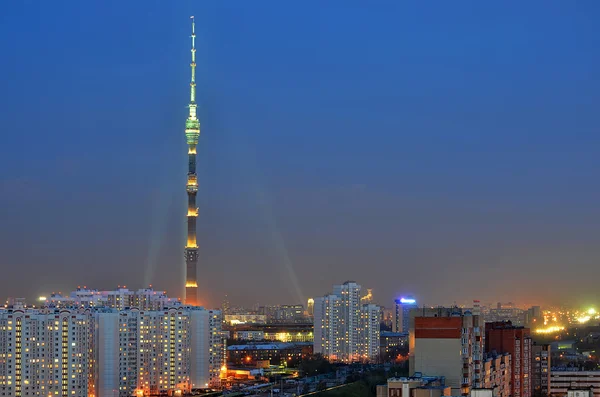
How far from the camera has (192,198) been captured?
116 ft

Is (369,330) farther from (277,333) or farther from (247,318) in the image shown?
(247,318)

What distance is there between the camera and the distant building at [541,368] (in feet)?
62.3

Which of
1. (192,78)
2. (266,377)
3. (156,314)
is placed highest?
(192,78)

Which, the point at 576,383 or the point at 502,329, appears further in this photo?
the point at 576,383

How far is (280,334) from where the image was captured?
4691 cm

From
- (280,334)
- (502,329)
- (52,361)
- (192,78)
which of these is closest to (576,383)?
(502,329)

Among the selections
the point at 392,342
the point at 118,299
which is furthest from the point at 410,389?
the point at 392,342

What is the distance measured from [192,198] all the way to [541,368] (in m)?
18.1

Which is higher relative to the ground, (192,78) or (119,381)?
(192,78)

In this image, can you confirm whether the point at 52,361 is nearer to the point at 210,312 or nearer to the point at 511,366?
the point at 210,312

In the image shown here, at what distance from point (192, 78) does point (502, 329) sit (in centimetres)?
2126

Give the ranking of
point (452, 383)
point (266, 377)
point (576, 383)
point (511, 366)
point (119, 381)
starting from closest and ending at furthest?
point (452, 383) < point (511, 366) < point (576, 383) < point (119, 381) < point (266, 377)

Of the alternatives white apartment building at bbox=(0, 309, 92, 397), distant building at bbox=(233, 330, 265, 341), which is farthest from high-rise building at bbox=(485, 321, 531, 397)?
distant building at bbox=(233, 330, 265, 341)

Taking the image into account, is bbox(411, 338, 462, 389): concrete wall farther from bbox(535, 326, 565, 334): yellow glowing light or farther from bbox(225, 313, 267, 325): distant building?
bbox(225, 313, 267, 325): distant building
